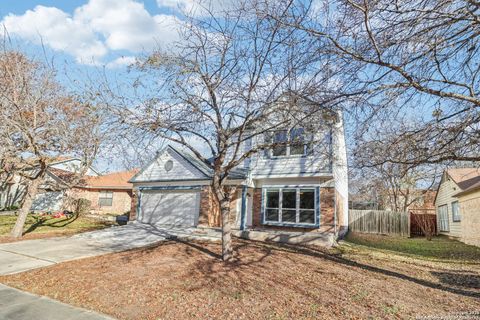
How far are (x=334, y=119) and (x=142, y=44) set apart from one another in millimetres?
5523

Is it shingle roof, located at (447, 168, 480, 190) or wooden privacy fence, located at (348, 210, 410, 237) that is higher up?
shingle roof, located at (447, 168, 480, 190)

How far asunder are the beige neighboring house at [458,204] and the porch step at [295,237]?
7182 mm

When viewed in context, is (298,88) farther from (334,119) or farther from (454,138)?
(454,138)

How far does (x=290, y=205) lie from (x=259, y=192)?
1.80 m

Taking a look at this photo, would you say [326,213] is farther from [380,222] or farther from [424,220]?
[424,220]

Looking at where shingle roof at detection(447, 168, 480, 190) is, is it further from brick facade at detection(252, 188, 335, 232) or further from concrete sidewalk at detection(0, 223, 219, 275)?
concrete sidewalk at detection(0, 223, 219, 275)

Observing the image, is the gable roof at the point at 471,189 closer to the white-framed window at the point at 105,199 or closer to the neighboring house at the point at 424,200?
the neighboring house at the point at 424,200

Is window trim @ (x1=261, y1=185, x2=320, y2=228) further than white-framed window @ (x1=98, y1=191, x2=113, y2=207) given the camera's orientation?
No

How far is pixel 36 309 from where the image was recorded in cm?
491

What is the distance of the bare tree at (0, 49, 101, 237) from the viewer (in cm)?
1136

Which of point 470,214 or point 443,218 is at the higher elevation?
point 470,214

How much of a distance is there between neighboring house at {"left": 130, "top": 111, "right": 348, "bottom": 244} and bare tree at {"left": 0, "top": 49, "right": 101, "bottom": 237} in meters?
3.65

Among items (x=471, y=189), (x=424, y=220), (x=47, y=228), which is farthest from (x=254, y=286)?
(x=424, y=220)

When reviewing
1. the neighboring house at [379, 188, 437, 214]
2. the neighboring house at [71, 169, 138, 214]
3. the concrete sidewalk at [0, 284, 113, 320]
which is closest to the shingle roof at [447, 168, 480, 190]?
the neighboring house at [379, 188, 437, 214]
